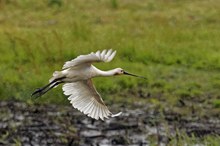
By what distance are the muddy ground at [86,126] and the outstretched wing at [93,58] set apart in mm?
2789

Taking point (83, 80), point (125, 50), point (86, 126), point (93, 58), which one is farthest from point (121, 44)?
point (93, 58)

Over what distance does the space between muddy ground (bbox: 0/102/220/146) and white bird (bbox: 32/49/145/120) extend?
5.79ft

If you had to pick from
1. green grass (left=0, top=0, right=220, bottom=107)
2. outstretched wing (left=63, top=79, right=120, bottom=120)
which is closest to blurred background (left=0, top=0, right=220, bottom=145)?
green grass (left=0, top=0, right=220, bottom=107)

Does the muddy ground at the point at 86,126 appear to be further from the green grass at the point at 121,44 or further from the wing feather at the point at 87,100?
the wing feather at the point at 87,100

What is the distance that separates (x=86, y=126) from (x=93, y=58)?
436 cm

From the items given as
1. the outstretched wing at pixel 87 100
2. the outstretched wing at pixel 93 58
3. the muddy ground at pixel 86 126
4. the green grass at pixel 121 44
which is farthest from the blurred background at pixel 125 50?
the outstretched wing at pixel 93 58

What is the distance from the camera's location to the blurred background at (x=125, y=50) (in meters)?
14.2

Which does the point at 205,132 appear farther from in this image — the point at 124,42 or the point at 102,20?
the point at 102,20

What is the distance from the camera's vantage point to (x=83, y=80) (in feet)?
32.1

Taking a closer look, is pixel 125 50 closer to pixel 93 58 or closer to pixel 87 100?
pixel 87 100

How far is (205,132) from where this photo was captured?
12.7 metres

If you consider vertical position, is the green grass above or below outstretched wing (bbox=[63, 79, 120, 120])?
above

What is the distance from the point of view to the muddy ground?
12.2 m

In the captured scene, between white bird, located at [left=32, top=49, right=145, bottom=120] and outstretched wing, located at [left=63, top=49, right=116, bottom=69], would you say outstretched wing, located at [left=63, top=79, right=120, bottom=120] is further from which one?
outstretched wing, located at [left=63, top=49, right=116, bottom=69]
